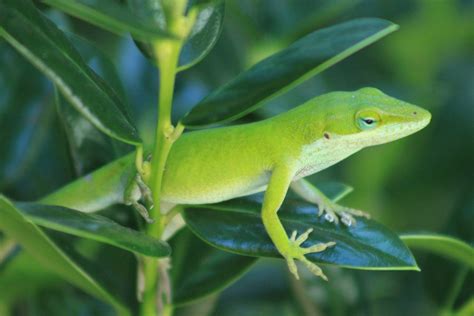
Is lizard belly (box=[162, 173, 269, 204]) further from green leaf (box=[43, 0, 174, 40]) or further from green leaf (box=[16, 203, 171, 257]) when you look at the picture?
green leaf (box=[43, 0, 174, 40])

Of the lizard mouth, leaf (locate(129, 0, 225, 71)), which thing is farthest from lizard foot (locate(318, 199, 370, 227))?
leaf (locate(129, 0, 225, 71))

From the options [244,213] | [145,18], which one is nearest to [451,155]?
[244,213]

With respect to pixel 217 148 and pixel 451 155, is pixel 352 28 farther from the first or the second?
pixel 451 155

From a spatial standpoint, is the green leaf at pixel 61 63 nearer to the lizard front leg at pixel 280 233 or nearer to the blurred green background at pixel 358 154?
the lizard front leg at pixel 280 233

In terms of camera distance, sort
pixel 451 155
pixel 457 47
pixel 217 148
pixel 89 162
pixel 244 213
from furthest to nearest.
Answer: pixel 457 47, pixel 451 155, pixel 89 162, pixel 217 148, pixel 244 213

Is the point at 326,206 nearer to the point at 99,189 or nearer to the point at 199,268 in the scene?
the point at 199,268

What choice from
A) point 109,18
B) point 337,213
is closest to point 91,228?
point 109,18
